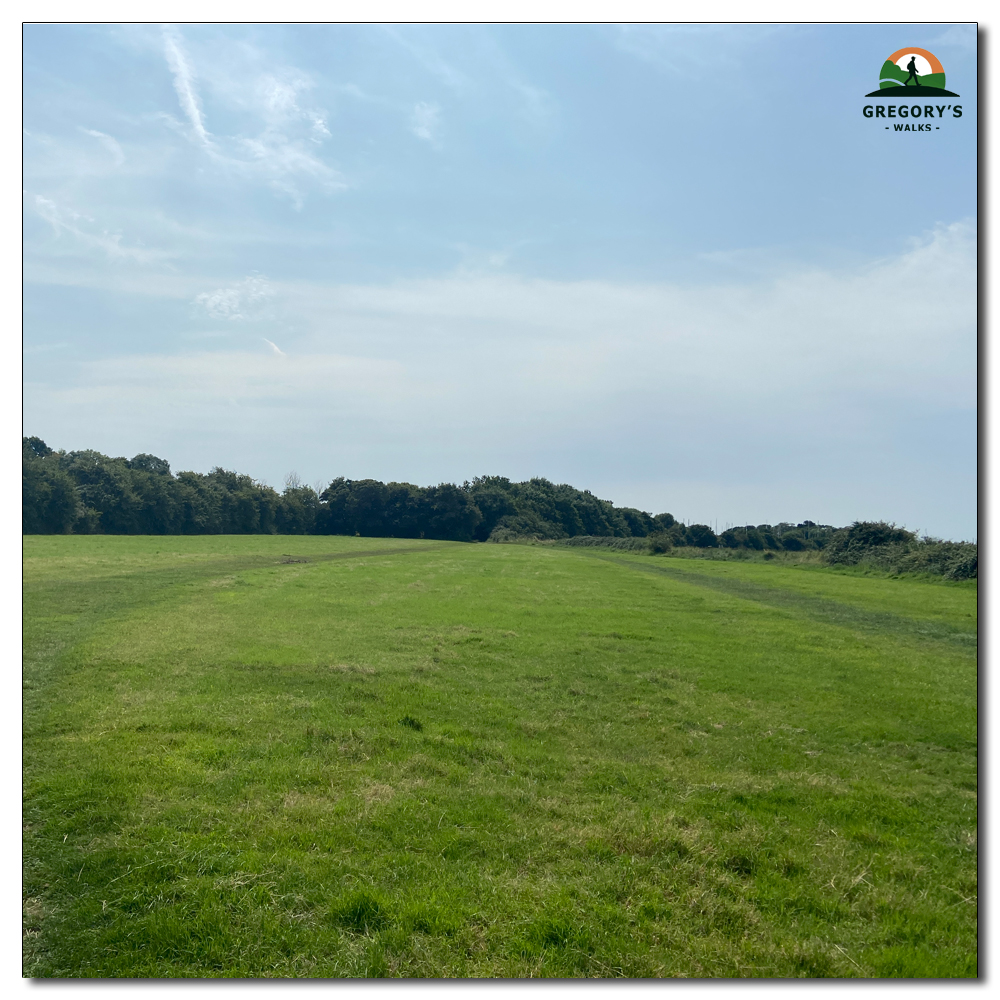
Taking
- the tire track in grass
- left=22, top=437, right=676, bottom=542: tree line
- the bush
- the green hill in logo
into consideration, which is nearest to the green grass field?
the tire track in grass

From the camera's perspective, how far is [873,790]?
628 centimetres

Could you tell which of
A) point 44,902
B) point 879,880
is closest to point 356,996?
point 44,902

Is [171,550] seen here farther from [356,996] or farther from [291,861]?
[356,996]

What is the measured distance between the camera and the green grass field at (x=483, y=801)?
13.4 feet

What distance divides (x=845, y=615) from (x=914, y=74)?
50.6 feet

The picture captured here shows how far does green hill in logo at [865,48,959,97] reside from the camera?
5637 millimetres

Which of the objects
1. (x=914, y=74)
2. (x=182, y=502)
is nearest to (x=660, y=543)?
(x=182, y=502)

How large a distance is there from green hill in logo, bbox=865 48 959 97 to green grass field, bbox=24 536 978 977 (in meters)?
6.61

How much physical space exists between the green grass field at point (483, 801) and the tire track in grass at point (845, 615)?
29cm

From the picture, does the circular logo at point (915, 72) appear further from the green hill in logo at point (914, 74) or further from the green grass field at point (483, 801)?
the green grass field at point (483, 801)

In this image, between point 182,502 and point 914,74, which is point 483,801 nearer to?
point 914,74

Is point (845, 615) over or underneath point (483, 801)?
underneath

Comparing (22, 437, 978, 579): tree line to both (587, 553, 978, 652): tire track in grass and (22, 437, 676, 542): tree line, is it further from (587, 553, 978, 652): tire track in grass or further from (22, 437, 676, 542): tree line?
(587, 553, 978, 652): tire track in grass

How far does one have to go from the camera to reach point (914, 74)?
5.70 m
